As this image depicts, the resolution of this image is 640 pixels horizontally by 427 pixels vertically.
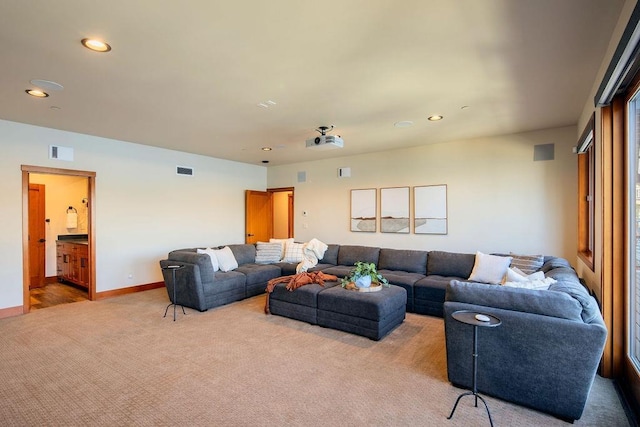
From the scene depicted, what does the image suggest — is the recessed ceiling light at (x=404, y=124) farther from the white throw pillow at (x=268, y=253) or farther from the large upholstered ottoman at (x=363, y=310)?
the white throw pillow at (x=268, y=253)

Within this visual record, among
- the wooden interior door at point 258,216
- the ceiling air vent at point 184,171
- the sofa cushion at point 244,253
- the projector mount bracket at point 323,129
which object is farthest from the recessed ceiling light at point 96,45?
the wooden interior door at point 258,216

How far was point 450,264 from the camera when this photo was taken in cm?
508

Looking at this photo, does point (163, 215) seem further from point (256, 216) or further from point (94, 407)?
point (94, 407)

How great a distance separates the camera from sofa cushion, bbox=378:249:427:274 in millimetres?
5395

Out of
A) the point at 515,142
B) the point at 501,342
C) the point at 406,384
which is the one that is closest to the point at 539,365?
the point at 501,342

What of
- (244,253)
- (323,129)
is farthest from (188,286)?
(323,129)

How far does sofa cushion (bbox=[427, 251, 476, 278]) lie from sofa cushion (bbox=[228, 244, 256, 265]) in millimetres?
3357

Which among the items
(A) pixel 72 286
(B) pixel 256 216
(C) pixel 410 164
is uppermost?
(C) pixel 410 164

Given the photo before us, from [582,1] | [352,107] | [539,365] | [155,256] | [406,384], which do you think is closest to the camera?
[582,1]

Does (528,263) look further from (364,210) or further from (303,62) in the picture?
(303,62)

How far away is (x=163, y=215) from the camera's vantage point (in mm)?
6344

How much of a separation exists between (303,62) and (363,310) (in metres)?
2.68

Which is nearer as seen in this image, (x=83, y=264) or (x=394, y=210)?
(x=83, y=264)

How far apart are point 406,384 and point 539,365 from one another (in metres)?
1.00
